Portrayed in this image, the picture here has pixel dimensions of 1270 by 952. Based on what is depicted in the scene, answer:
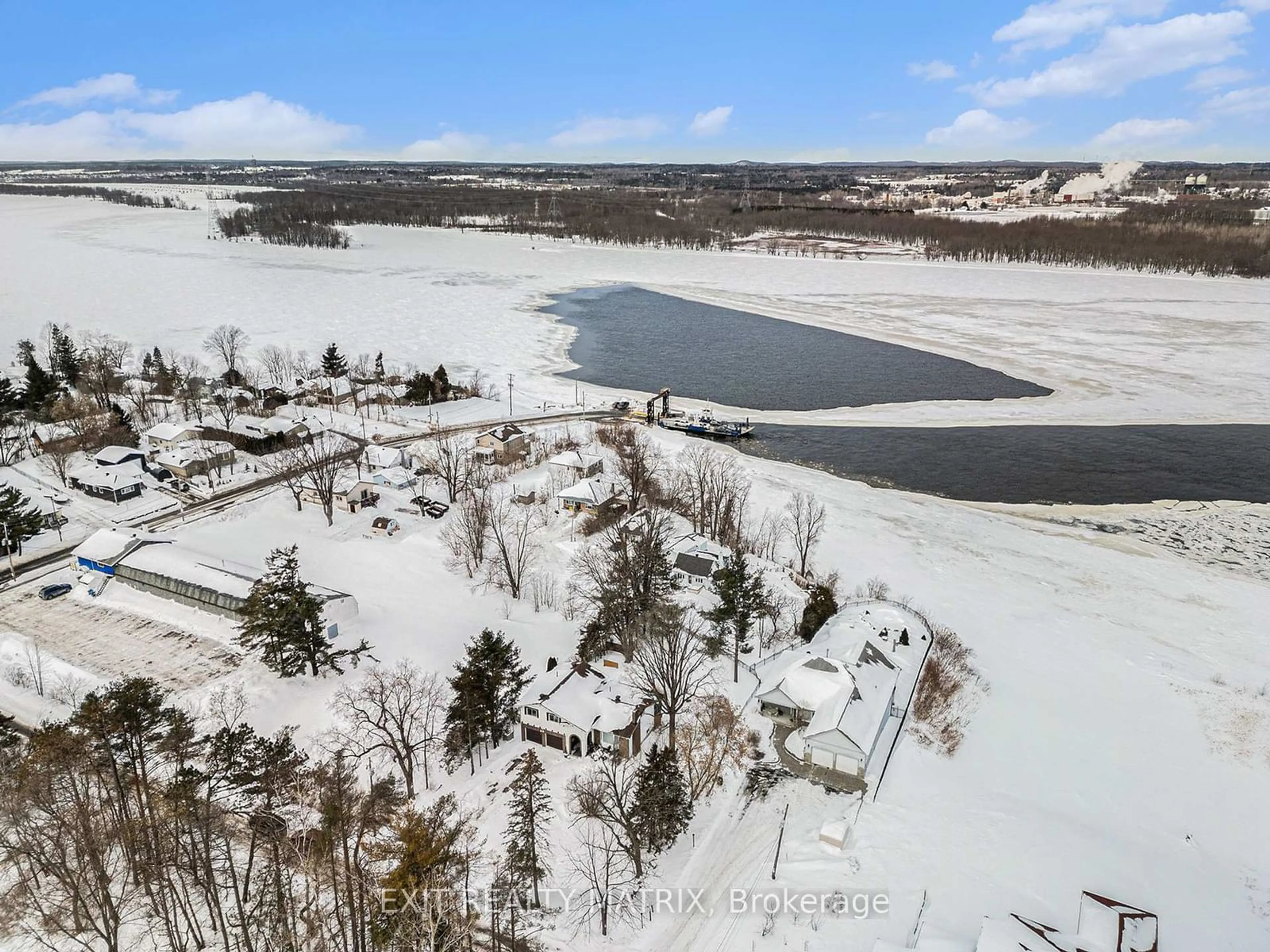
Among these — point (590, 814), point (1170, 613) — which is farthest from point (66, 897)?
point (1170, 613)

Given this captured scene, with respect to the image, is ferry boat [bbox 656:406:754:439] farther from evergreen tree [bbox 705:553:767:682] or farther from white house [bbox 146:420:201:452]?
white house [bbox 146:420:201:452]

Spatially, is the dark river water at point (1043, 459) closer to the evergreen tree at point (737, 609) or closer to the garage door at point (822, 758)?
the evergreen tree at point (737, 609)

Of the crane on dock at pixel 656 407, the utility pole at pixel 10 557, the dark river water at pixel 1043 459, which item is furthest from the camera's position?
the crane on dock at pixel 656 407

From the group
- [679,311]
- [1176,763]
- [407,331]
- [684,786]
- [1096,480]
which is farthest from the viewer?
[679,311]

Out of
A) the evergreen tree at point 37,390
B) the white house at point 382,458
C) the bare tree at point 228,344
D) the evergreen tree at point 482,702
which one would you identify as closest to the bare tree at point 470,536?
the white house at point 382,458

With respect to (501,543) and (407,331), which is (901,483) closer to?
(501,543)

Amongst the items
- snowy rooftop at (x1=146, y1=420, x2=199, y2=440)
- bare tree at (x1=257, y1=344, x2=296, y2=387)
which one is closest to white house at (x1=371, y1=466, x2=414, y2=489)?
snowy rooftop at (x1=146, y1=420, x2=199, y2=440)

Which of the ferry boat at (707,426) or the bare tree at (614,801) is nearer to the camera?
the bare tree at (614,801)
